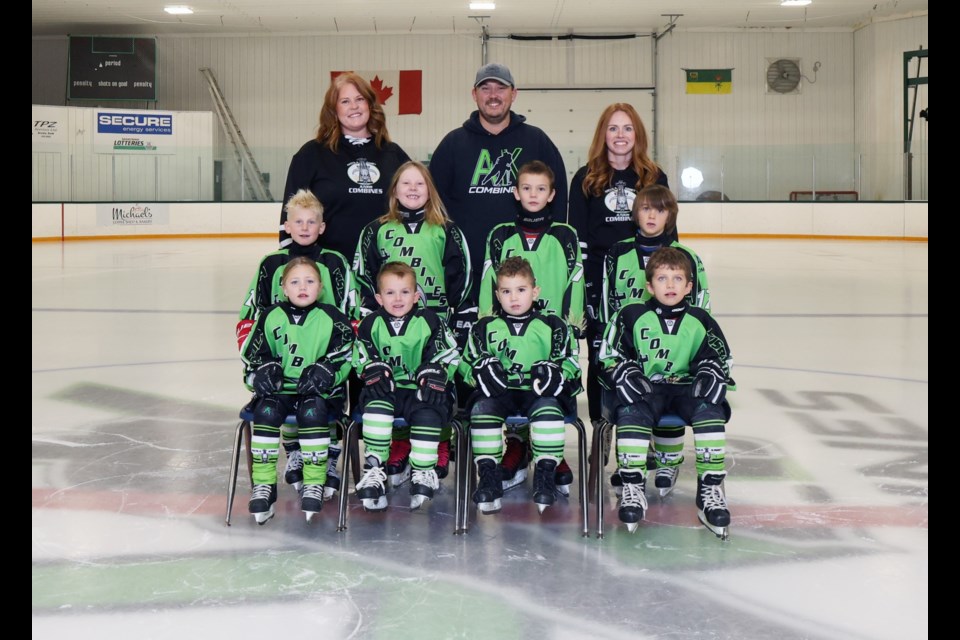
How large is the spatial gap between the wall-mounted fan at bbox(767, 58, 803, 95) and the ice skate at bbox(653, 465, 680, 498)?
63.5 feet

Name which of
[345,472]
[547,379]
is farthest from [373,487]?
[547,379]

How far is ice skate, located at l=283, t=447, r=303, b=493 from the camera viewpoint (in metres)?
3.54

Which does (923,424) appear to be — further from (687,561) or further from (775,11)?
(775,11)

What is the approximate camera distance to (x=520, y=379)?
3.21 m

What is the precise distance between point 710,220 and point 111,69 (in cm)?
1216

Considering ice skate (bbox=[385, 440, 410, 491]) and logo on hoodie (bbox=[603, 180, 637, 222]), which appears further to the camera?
logo on hoodie (bbox=[603, 180, 637, 222])

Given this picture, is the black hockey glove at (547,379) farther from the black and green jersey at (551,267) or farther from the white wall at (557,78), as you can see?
the white wall at (557,78)

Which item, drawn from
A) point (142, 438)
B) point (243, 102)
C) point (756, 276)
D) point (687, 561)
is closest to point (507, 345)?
point (687, 561)

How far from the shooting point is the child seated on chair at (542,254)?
3.49 metres

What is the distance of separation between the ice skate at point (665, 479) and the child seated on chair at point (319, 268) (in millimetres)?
1077

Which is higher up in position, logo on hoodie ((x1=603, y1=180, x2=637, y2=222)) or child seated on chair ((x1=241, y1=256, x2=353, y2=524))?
logo on hoodie ((x1=603, y1=180, x2=637, y2=222))

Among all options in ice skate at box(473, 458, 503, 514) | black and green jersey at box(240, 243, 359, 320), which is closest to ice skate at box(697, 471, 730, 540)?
ice skate at box(473, 458, 503, 514)

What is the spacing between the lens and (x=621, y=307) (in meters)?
3.38

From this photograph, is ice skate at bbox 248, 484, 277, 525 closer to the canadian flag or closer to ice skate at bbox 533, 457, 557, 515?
ice skate at bbox 533, 457, 557, 515
